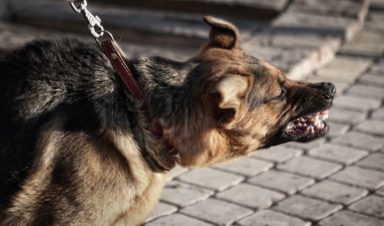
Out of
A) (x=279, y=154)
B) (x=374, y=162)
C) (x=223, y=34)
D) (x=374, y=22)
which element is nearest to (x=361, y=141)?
(x=374, y=162)

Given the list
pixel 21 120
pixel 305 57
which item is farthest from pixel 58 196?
pixel 305 57

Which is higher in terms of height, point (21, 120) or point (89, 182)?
point (21, 120)

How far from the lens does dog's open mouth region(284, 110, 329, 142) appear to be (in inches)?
172

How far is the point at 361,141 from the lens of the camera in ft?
18.8

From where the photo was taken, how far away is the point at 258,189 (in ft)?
16.4

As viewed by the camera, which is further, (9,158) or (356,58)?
(356,58)

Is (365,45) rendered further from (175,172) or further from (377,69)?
(175,172)

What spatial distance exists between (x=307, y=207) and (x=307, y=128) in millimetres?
685

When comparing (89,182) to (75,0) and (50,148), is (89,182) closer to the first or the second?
(50,148)

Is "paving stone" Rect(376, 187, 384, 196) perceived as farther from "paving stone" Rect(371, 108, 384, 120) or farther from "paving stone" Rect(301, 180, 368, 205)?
"paving stone" Rect(371, 108, 384, 120)

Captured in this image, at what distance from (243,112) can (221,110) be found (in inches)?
8.5

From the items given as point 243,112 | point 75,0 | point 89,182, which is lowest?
point 89,182

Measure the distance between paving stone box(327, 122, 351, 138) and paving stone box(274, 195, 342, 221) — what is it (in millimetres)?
1308

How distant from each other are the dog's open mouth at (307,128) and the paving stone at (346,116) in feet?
5.47
